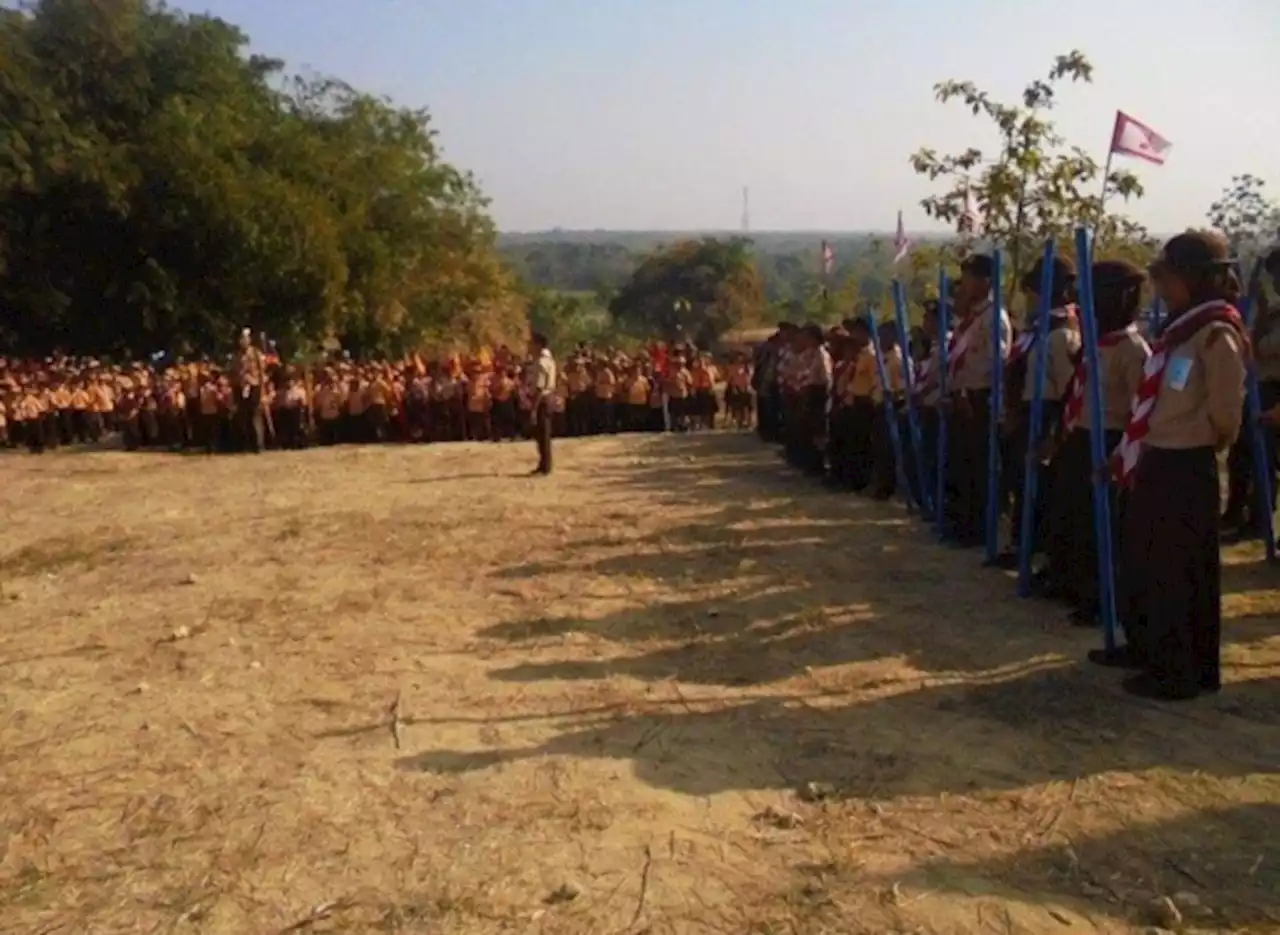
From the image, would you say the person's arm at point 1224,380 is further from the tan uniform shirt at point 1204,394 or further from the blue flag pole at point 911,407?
the blue flag pole at point 911,407

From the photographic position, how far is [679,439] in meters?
17.2

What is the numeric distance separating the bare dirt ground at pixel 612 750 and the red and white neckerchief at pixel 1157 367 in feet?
3.23

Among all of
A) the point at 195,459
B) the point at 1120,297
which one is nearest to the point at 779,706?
the point at 1120,297

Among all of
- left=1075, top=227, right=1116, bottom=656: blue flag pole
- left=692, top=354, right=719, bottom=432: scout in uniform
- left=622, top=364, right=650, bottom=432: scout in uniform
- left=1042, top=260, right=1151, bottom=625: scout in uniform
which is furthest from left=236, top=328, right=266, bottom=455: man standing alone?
left=1075, top=227, right=1116, bottom=656: blue flag pole

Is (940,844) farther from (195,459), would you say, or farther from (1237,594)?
(195,459)

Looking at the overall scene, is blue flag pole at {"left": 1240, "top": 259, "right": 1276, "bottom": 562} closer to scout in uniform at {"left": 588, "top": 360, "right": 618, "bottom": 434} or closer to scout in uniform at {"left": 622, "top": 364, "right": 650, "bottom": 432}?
scout in uniform at {"left": 622, "top": 364, "right": 650, "bottom": 432}

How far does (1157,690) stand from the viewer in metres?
5.28

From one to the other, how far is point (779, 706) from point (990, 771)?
3.45ft

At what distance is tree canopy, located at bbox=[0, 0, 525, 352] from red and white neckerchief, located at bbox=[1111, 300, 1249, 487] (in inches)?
1041

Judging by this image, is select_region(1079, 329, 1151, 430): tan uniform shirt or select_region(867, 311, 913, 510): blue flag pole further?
select_region(867, 311, 913, 510): blue flag pole

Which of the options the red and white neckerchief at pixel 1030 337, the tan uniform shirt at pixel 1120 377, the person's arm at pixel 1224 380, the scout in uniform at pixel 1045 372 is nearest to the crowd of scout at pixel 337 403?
the scout in uniform at pixel 1045 372

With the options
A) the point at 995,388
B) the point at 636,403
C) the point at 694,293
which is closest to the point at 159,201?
the point at 636,403

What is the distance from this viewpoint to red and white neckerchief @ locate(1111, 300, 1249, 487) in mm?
5102

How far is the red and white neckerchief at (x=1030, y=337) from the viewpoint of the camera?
7191 millimetres
